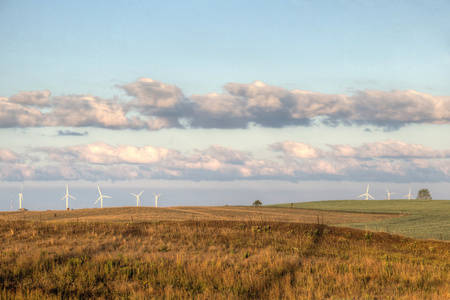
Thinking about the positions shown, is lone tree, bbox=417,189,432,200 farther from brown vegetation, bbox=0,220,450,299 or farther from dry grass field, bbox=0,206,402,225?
brown vegetation, bbox=0,220,450,299

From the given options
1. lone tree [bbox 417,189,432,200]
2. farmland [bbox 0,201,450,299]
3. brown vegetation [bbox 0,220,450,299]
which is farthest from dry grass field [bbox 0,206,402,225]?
lone tree [bbox 417,189,432,200]

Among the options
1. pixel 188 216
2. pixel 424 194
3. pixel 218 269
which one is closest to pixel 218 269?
pixel 218 269

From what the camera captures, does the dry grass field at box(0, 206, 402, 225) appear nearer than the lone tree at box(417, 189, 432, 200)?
Yes

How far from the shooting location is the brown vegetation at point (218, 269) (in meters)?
19.2

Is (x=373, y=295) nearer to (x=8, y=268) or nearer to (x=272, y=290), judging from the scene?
(x=272, y=290)

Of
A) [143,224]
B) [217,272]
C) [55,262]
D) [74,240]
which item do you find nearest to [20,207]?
[143,224]

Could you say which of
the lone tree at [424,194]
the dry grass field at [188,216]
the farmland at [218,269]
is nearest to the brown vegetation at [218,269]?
the farmland at [218,269]

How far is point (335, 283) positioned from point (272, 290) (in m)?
3.36

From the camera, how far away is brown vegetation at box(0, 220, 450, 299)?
19219mm

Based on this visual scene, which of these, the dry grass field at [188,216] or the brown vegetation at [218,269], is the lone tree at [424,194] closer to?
the dry grass field at [188,216]

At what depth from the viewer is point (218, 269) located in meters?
22.8

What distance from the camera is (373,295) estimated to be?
18312 millimetres

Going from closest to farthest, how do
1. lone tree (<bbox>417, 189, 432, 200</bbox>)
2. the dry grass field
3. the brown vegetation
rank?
1. the brown vegetation
2. the dry grass field
3. lone tree (<bbox>417, 189, 432, 200</bbox>)

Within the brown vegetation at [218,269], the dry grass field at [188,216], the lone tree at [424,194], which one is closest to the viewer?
the brown vegetation at [218,269]
